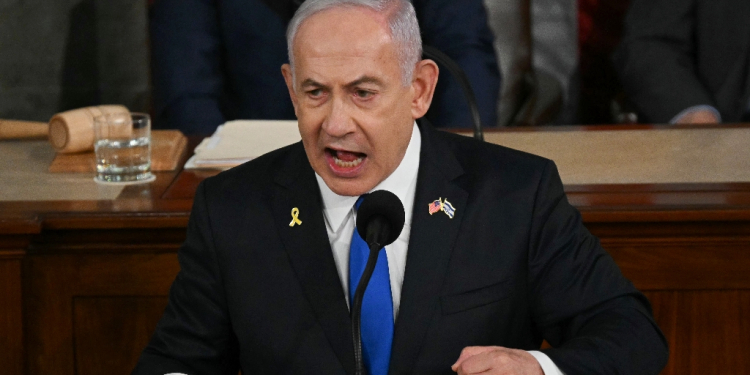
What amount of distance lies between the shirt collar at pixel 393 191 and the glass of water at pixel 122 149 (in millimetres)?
611

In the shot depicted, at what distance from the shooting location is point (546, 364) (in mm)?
1141

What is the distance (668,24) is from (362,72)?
7.68 feet

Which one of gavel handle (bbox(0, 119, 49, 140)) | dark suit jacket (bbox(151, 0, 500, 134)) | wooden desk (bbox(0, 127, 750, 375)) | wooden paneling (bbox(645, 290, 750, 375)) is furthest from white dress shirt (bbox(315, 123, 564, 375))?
dark suit jacket (bbox(151, 0, 500, 134))

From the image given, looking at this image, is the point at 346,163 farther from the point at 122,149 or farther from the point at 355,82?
the point at 122,149

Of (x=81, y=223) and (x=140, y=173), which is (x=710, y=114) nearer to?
(x=140, y=173)

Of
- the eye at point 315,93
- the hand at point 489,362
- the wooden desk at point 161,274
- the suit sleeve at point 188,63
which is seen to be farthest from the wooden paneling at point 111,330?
Result: the suit sleeve at point 188,63

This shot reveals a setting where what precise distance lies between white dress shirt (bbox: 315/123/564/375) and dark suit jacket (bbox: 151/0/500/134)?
1.50 metres

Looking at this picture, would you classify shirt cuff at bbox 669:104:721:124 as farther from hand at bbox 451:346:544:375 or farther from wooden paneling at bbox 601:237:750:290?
hand at bbox 451:346:544:375

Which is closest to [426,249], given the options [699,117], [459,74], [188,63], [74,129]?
[459,74]

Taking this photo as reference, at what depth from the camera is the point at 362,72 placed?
112 centimetres

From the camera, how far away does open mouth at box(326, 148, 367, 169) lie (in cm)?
118

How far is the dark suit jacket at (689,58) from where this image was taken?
310 cm

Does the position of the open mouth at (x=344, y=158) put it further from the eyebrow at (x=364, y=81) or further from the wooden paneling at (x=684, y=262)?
the wooden paneling at (x=684, y=262)

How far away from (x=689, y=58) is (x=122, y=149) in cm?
215
